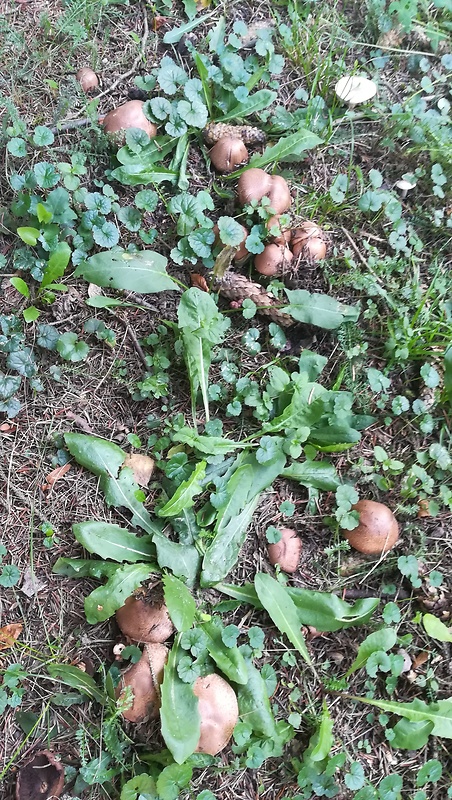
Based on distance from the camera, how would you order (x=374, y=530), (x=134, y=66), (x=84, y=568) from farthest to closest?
(x=134, y=66) < (x=374, y=530) < (x=84, y=568)

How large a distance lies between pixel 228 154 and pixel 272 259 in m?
0.51

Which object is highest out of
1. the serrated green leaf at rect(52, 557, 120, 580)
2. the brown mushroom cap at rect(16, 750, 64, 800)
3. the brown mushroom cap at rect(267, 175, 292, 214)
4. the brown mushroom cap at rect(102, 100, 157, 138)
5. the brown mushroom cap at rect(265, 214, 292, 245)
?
the brown mushroom cap at rect(102, 100, 157, 138)

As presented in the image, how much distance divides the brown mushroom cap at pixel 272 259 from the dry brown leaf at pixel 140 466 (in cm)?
93

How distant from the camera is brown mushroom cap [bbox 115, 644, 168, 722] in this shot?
2018 millimetres

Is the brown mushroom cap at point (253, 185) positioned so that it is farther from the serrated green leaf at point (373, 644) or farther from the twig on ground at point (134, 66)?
the serrated green leaf at point (373, 644)

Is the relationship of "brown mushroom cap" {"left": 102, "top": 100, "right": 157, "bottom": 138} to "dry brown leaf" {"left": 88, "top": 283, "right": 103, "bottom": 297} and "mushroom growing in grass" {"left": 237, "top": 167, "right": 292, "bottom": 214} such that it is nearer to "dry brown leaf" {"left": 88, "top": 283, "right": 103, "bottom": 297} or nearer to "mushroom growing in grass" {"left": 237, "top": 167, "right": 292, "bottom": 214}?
"mushroom growing in grass" {"left": 237, "top": 167, "right": 292, "bottom": 214}

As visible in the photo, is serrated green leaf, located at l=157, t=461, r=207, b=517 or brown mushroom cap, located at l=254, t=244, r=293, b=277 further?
brown mushroom cap, located at l=254, t=244, r=293, b=277

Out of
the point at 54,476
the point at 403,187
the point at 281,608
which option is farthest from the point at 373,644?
the point at 403,187

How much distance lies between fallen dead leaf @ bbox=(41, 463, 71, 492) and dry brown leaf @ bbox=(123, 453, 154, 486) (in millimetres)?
244

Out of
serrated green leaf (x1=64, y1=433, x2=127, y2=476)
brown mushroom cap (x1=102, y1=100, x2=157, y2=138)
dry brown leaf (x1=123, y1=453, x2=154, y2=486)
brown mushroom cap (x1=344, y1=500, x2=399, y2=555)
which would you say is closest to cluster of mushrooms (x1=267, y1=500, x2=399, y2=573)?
brown mushroom cap (x1=344, y1=500, x2=399, y2=555)

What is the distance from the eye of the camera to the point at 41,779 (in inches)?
79.1

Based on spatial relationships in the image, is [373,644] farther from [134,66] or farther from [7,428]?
[134,66]

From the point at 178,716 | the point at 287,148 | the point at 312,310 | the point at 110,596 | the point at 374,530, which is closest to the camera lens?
the point at 178,716

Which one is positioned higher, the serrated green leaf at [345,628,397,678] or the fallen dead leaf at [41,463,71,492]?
the fallen dead leaf at [41,463,71,492]
